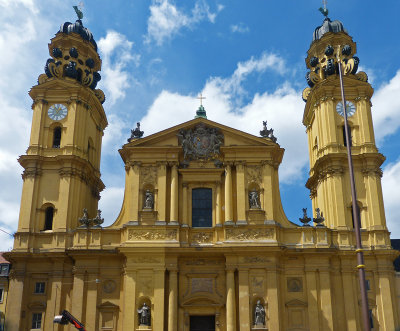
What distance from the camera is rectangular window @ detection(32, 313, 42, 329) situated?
26.2m

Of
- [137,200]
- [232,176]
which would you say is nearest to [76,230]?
[137,200]

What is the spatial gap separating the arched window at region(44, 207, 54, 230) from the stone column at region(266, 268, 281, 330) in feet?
41.1

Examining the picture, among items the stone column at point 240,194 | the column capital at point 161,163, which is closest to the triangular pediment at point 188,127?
the column capital at point 161,163

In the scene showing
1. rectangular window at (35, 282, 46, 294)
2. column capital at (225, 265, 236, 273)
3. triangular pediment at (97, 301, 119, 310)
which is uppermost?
column capital at (225, 265, 236, 273)

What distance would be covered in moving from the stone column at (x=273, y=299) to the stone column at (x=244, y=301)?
3.47 ft

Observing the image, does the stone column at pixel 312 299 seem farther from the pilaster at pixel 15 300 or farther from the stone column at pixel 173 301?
the pilaster at pixel 15 300

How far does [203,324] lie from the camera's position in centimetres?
2583

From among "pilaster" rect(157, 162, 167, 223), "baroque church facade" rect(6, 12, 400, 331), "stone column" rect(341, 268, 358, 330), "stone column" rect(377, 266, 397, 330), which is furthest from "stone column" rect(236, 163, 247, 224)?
"stone column" rect(377, 266, 397, 330)

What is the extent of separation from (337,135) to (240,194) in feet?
24.8

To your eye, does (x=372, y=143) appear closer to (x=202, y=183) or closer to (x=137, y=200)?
(x=202, y=183)

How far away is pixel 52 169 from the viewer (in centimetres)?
2922

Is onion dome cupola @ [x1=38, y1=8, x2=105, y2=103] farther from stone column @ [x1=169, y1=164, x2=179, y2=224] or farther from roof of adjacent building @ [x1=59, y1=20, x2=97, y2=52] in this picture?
stone column @ [x1=169, y1=164, x2=179, y2=224]

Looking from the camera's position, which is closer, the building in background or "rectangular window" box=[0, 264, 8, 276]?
the building in background

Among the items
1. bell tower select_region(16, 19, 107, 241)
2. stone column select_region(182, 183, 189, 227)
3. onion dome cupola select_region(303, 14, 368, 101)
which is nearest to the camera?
stone column select_region(182, 183, 189, 227)
